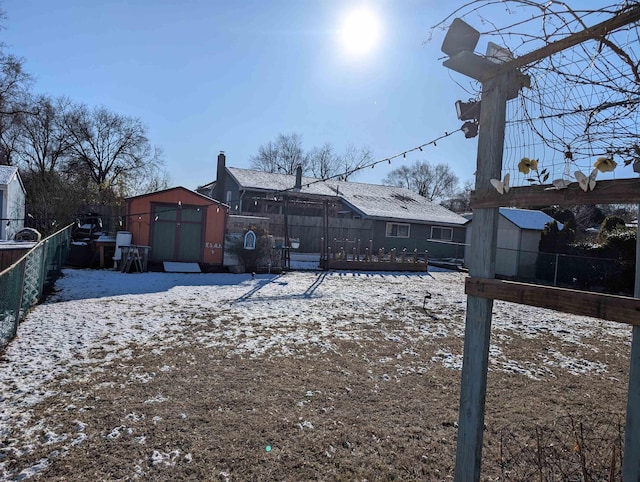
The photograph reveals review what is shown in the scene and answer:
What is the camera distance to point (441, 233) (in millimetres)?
25031

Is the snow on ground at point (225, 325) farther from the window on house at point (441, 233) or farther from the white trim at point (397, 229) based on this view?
the window on house at point (441, 233)

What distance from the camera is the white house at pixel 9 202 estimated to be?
14180 mm

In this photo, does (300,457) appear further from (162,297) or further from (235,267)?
(235,267)

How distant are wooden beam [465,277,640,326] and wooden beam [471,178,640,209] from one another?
381mm

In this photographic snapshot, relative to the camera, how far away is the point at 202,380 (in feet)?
14.2

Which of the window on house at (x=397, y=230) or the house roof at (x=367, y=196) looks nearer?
the house roof at (x=367, y=196)

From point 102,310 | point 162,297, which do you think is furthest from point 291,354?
point 162,297

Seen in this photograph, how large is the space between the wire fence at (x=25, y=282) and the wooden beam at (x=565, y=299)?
5.28m

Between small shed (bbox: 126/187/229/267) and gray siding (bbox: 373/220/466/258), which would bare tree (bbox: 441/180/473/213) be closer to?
gray siding (bbox: 373/220/466/258)

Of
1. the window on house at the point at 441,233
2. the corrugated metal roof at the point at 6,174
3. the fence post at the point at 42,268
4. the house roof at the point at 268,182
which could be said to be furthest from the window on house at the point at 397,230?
the fence post at the point at 42,268

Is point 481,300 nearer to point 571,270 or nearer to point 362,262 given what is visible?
point 362,262

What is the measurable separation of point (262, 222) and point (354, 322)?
9.05 metres

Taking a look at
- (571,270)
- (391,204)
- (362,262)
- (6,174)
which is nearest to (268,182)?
(391,204)

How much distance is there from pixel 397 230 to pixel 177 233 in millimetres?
13408
